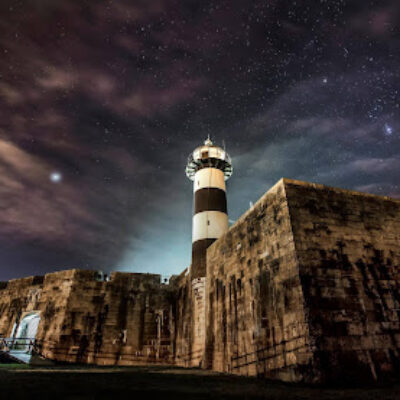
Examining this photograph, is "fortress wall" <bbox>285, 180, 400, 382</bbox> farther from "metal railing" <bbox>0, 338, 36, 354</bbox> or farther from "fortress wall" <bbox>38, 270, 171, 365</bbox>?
"metal railing" <bbox>0, 338, 36, 354</bbox>

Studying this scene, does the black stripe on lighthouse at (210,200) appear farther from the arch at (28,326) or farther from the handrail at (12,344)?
the arch at (28,326)

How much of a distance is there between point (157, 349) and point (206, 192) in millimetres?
9311

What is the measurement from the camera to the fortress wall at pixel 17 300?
17.2 m

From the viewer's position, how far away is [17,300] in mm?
17938

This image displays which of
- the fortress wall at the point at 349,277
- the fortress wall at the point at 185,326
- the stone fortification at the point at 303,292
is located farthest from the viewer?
the fortress wall at the point at 185,326

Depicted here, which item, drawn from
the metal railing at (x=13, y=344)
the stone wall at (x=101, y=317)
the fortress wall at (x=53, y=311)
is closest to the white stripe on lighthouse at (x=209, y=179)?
the stone wall at (x=101, y=317)

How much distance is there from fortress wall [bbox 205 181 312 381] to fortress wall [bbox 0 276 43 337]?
41.6 ft

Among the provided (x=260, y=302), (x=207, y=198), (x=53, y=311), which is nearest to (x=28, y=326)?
(x=53, y=311)

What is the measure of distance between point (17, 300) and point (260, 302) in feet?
57.6

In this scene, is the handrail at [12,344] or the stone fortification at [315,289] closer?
the stone fortification at [315,289]

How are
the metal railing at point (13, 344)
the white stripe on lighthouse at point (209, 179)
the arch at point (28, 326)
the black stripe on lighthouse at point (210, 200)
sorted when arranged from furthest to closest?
the arch at point (28, 326) → the white stripe on lighthouse at point (209, 179) → the black stripe on lighthouse at point (210, 200) → the metal railing at point (13, 344)

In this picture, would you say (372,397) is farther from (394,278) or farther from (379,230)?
(379,230)

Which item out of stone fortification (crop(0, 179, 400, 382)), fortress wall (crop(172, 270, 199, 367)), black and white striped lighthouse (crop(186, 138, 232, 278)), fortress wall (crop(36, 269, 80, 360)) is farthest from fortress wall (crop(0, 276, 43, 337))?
black and white striped lighthouse (crop(186, 138, 232, 278))

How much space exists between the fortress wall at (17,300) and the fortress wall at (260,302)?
41.6 feet
